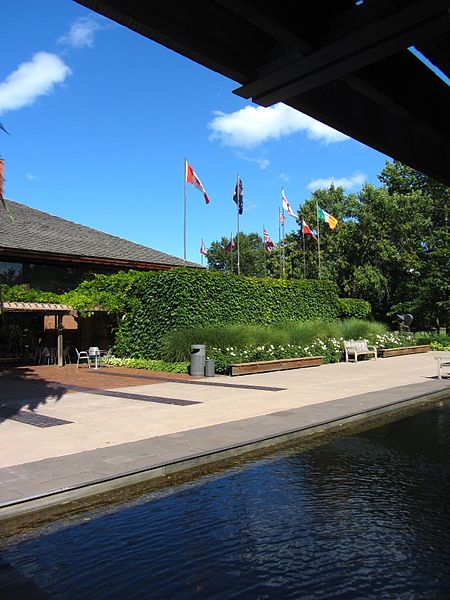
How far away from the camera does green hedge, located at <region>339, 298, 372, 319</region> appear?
2895cm

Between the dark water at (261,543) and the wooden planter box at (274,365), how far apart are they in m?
10.3

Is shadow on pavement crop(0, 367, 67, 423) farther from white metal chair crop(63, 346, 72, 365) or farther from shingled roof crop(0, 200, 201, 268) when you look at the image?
shingled roof crop(0, 200, 201, 268)

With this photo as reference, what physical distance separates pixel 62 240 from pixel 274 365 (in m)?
12.2

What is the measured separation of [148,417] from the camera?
372 inches

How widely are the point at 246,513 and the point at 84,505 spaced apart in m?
1.60

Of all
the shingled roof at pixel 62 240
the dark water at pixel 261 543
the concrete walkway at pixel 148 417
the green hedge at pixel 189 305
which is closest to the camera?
the dark water at pixel 261 543

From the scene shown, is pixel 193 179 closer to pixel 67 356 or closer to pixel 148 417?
pixel 67 356

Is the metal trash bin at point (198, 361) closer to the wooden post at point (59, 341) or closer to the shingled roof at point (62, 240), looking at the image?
the wooden post at point (59, 341)

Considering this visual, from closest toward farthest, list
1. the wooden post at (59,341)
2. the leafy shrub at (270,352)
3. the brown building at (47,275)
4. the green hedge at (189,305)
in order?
the leafy shrub at (270,352) → the green hedge at (189,305) → the wooden post at (59,341) → the brown building at (47,275)

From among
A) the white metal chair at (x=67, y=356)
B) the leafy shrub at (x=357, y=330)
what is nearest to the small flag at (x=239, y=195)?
the leafy shrub at (x=357, y=330)

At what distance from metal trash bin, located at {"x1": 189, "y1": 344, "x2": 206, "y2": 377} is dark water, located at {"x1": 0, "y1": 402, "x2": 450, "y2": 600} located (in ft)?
33.2

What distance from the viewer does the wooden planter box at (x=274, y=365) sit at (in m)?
16.8

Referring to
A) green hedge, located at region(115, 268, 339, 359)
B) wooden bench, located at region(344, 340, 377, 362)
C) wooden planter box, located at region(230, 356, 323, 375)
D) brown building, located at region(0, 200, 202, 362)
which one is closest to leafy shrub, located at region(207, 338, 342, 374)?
wooden planter box, located at region(230, 356, 323, 375)

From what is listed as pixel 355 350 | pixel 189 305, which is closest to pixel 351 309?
pixel 355 350
